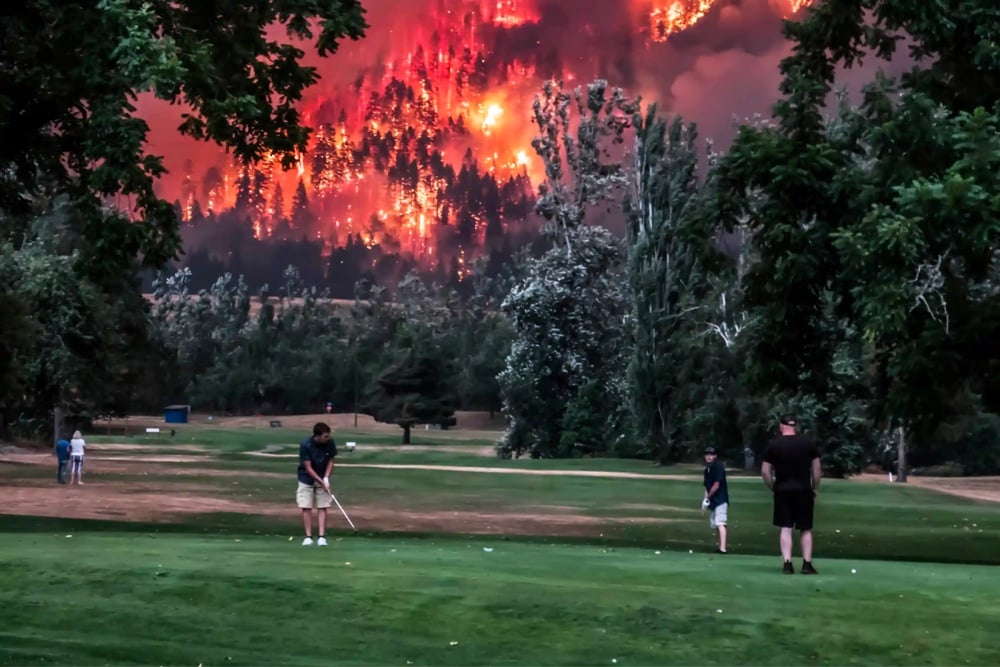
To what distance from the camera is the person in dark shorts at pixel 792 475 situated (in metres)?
Result: 18.6

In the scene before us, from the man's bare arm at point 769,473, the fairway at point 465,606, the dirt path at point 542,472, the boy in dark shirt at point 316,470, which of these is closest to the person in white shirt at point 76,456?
the dirt path at point 542,472

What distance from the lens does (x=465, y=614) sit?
1625cm

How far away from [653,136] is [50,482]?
43.2 meters

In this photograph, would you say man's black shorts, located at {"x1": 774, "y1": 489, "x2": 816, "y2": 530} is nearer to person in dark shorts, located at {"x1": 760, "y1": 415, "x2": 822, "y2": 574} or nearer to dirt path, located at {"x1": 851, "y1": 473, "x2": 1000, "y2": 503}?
person in dark shorts, located at {"x1": 760, "y1": 415, "x2": 822, "y2": 574}

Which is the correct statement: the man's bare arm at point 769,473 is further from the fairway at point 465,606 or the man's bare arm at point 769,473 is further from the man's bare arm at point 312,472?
the man's bare arm at point 312,472

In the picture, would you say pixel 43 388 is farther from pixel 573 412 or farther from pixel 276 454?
pixel 573 412

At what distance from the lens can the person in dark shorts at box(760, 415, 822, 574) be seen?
18.6 metres

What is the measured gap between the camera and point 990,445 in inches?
3519

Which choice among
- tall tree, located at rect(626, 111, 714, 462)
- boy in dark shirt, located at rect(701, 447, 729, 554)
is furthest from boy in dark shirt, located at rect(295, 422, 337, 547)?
tall tree, located at rect(626, 111, 714, 462)

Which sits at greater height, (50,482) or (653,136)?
(653,136)

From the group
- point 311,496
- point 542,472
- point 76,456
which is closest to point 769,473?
point 311,496

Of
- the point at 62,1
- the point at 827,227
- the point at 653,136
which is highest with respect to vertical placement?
the point at 653,136

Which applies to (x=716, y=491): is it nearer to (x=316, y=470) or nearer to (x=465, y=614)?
(x=316, y=470)

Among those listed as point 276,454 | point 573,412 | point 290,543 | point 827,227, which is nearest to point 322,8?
point 290,543
